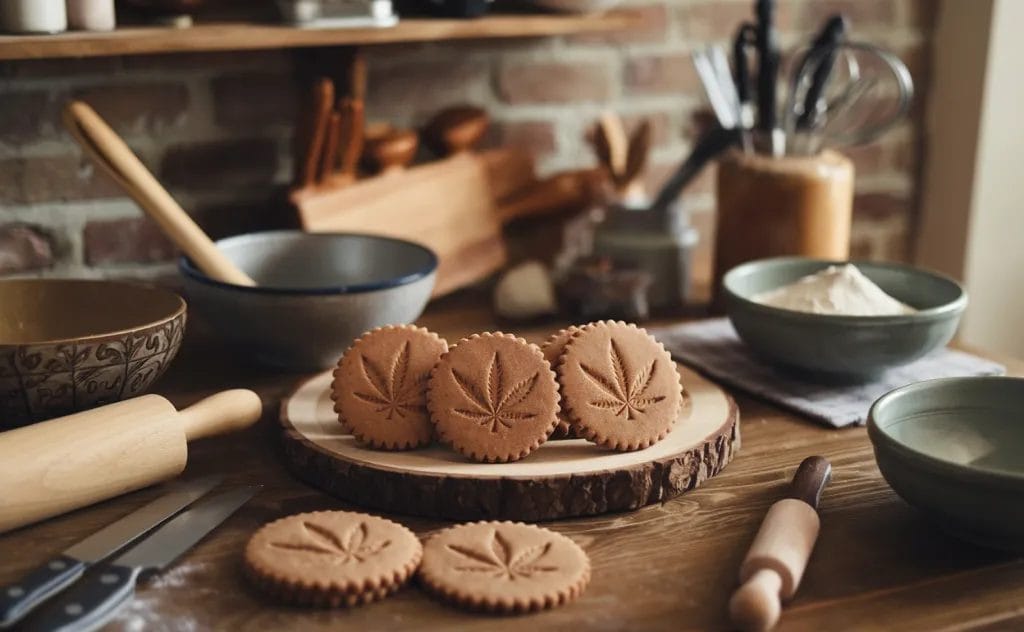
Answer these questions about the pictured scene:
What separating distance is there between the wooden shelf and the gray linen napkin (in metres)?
0.42

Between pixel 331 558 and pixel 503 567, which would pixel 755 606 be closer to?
pixel 503 567

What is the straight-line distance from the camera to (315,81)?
1.49m

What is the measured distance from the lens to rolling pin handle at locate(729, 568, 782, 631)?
76 cm

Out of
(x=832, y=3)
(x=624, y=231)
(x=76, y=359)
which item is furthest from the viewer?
(x=832, y=3)

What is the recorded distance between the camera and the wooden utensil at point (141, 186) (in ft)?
3.80

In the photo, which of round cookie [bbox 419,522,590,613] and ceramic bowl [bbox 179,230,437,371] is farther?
ceramic bowl [bbox 179,230,437,371]

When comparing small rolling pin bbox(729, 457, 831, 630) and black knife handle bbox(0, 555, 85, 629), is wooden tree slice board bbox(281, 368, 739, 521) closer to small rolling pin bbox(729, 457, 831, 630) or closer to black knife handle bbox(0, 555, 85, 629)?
small rolling pin bbox(729, 457, 831, 630)

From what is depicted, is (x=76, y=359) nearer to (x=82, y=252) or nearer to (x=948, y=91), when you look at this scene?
(x=82, y=252)

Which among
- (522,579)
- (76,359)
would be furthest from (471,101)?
(522,579)

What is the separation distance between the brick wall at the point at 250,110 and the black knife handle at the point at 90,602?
27.6 inches

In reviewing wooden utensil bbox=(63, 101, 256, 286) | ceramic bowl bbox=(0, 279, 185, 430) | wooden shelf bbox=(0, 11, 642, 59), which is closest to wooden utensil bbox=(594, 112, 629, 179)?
wooden shelf bbox=(0, 11, 642, 59)

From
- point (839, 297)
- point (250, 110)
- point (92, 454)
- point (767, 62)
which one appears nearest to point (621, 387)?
point (839, 297)

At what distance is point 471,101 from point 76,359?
2.76 ft

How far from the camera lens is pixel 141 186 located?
3.85 ft
